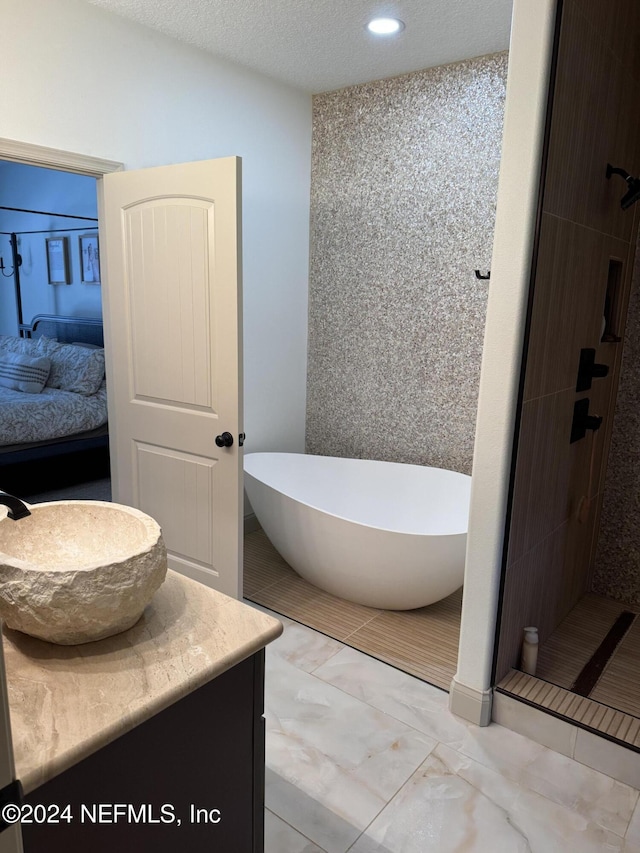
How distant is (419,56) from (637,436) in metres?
2.14

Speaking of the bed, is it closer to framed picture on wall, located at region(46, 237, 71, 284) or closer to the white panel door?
framed picture on wall, located at region(46, 237, 71, 284)

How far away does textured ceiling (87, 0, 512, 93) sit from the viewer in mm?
2602

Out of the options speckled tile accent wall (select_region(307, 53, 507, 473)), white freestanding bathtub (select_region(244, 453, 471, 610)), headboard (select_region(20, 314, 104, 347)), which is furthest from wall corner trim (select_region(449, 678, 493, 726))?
headboard (select_region(20, 314, 104, 347))

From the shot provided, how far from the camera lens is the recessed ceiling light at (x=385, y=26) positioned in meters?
2.72

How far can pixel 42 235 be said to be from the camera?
6.09 meters

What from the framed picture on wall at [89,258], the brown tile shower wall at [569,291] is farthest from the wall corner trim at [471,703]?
the framed picture on wall at [89,258]

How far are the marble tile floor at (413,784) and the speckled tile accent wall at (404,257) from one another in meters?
1.55

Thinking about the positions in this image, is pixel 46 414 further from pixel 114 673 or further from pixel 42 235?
pixel 114 673

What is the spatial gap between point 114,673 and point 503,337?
145cm

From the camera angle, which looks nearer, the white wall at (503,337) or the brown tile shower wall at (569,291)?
the white wall at (503,337)

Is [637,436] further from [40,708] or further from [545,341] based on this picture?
[40,708]

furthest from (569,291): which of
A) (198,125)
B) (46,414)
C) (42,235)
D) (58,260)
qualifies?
(42,235)

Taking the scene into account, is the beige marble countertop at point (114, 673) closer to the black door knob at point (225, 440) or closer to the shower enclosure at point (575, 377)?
the shower enclosure at point (575, 377)

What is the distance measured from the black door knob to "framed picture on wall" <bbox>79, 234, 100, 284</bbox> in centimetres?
372
